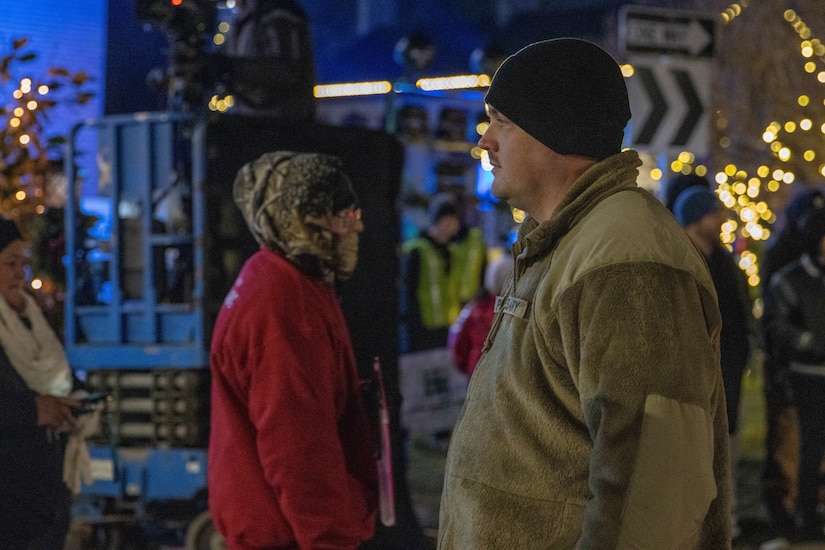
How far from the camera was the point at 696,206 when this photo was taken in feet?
21.4

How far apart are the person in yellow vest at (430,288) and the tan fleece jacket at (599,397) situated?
849 centimetres

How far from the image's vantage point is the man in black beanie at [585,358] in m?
1.99

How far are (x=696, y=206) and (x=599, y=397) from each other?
4758 mm

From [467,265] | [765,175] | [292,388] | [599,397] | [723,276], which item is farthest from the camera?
[765,175]

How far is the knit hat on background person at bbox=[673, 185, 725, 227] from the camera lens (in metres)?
6.52

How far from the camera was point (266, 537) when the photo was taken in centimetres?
346

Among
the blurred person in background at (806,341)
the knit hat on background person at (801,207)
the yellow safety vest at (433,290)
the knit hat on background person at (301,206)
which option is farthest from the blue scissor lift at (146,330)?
the yellow safety vest at (433,290)

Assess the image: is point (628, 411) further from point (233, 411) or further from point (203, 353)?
point (203, 353)

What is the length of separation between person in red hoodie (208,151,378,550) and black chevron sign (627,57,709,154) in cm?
345

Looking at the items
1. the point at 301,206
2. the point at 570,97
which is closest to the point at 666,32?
the point at 301,206

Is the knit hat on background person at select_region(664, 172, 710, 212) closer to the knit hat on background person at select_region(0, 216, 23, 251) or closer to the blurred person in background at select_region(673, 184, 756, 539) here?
the blurred person in background at select_region(673, 184, 756, 539)

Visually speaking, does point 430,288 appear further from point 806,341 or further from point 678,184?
point 806,341

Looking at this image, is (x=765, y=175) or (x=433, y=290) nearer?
(x=433, y=290)

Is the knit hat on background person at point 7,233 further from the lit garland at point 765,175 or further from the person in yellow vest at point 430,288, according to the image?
the lit garland at point 765,175
